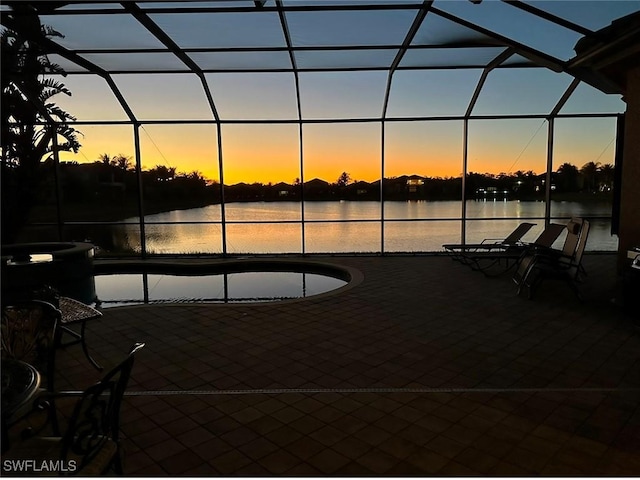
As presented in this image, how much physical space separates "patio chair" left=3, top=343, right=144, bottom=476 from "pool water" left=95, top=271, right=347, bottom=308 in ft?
12.2

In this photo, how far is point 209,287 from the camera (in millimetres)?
6316

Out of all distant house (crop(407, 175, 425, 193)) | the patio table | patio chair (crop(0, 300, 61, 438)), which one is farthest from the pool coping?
patio chair (crop(0, 300, 61, 438))

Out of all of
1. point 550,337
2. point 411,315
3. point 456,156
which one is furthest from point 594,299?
point 456,156

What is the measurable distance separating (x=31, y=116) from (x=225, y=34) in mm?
4447

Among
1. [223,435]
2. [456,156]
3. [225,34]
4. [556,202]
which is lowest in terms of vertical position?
[223,435]

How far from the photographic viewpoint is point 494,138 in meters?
12.0

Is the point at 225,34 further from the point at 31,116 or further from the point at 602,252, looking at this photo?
the point at 602,252

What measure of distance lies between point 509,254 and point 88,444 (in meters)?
6.14

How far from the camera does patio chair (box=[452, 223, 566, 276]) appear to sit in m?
6.06

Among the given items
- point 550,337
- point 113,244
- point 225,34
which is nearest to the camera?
point 550,337

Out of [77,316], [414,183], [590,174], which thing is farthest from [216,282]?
[590,174]

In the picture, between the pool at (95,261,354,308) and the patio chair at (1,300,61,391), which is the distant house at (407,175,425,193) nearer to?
the pool at (95,261,354,308)

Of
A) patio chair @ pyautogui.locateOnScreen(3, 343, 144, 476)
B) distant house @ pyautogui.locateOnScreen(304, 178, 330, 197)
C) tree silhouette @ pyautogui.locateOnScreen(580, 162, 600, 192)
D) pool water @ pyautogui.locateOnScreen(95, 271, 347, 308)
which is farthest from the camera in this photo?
tree silhouette @ pyautogui.locateOnScreen(580, 162, 600, 192)

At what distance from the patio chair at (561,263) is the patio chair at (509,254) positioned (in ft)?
0.92
